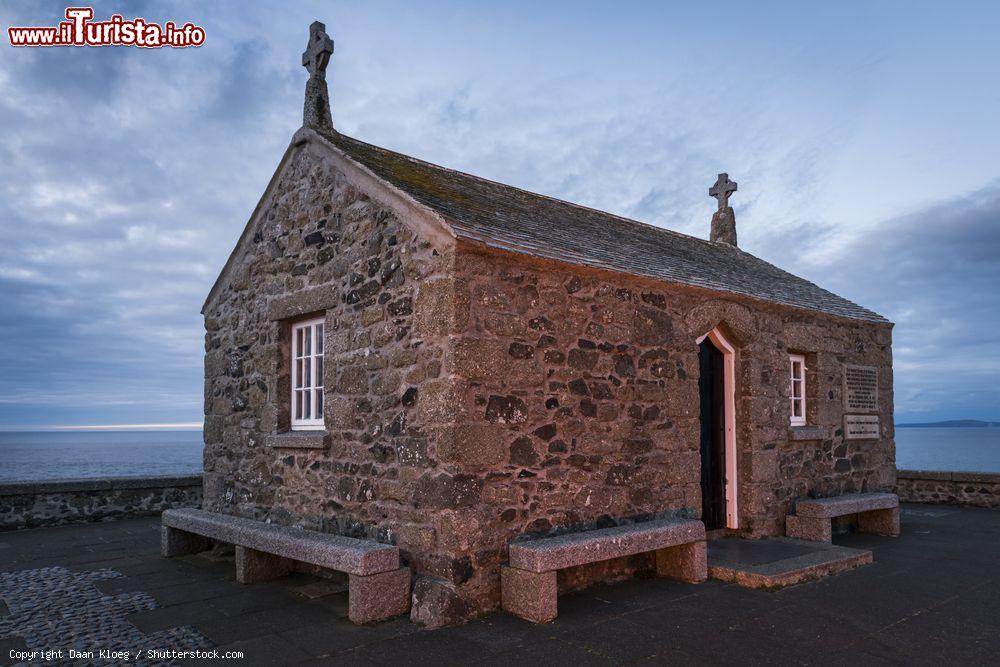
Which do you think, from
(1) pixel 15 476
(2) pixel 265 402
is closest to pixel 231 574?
(2) pixel 265 402

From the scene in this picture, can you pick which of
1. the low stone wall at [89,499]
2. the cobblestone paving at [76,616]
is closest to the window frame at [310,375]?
the cobblestone paving at [76,616]

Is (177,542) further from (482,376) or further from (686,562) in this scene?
(686,562)

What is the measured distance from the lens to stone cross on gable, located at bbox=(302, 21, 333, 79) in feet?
26.6

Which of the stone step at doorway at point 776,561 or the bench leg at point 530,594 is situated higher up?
the bench leg at point 530,594

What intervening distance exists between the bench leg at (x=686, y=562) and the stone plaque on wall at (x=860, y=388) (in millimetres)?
4451

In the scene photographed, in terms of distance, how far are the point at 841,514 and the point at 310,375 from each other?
6.73m

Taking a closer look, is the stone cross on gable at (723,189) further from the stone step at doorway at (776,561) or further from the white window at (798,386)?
the stone step at doorway at (776,561)

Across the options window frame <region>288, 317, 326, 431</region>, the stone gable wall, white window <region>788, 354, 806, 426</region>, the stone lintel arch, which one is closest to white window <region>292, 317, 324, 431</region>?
window frame <region>288, 317, 326, 431</region>

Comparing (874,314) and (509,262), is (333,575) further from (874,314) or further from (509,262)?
(874,314)

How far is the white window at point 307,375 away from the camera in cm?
755

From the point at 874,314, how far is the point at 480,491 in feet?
27.4

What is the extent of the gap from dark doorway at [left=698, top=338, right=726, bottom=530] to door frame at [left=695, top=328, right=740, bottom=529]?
0.04 metres

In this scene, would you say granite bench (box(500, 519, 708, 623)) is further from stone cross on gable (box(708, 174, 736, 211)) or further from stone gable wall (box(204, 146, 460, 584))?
stone cross on gable (box(708, 174, 736, 211))

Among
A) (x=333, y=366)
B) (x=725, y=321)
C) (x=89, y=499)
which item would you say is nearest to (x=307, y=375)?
(x=333, y=366)
